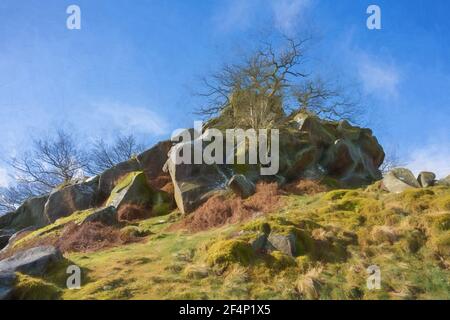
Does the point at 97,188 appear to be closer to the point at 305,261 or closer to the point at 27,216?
the point at 27,216

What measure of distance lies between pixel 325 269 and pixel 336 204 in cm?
446

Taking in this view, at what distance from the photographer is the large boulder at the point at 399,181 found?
13.1 m

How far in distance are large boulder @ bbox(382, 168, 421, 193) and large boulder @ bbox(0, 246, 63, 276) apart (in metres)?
11.8

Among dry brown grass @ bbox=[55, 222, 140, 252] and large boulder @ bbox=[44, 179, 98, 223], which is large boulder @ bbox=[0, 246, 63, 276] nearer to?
dry brown grass @ bbox=[55, 222, 140, 252]

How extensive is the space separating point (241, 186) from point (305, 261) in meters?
8.33

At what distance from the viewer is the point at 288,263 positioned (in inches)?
338

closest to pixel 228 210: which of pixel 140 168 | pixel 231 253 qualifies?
pixel 231 253

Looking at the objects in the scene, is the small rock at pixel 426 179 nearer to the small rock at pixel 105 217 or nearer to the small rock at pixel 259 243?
the small rock at pixel 259 243

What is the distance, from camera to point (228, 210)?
15.0 m

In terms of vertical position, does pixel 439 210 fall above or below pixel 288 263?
above

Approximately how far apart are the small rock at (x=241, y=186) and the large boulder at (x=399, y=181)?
5950 millimetres
